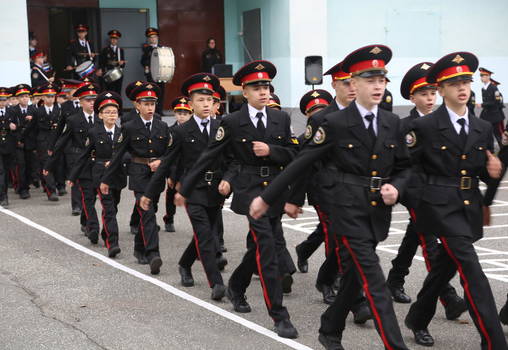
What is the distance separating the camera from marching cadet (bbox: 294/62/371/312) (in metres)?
5.70

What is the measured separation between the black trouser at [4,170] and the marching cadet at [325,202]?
7.47 metres

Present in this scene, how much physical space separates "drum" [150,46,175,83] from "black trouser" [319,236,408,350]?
16.6 metres

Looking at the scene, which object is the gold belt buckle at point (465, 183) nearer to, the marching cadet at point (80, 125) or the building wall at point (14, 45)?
the marching cadet at point (80, 125)

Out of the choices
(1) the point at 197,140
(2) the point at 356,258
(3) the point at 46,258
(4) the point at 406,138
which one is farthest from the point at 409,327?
(3) the point at 46,258

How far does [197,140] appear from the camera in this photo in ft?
26.4

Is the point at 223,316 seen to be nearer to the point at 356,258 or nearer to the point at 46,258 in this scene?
the point at 356,258

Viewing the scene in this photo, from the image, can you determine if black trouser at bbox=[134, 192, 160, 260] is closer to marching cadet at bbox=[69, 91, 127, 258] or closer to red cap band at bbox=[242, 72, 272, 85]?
marching cadet at bbox=[69, 91, 127, 258]

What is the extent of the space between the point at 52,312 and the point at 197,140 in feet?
6.92

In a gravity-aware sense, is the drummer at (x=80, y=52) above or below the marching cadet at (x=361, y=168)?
above

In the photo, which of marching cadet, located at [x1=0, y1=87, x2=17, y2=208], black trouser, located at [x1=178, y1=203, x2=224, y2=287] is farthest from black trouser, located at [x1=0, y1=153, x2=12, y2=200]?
black trouser, located at [x1=178, y1=203, x2=224, y2=287]

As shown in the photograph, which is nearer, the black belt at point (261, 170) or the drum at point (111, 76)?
the black belt at point (261, 170)

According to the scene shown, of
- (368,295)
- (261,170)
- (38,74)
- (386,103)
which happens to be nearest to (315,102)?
(386,103)

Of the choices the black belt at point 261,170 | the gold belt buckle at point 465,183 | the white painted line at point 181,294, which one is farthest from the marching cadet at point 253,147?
the gold belt buckle at point 465,183

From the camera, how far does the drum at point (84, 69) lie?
819 inches
